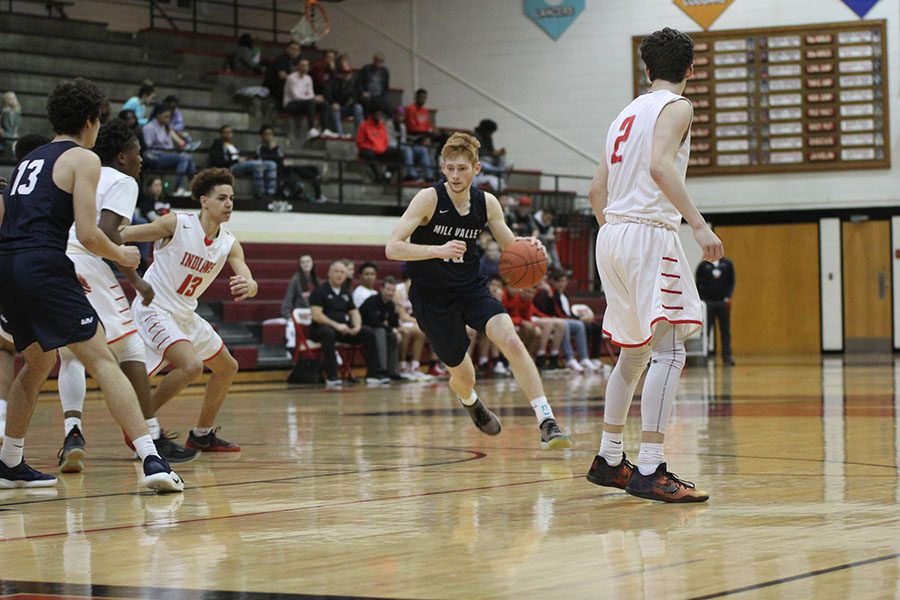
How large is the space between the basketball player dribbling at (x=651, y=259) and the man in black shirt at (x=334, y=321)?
10140 millimetres

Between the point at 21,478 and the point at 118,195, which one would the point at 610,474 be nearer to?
the point at 21,478

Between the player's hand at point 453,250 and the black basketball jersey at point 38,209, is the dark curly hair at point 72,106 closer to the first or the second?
the black basketball jersey at point 38,209

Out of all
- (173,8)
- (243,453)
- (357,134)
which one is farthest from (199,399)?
(173,8)

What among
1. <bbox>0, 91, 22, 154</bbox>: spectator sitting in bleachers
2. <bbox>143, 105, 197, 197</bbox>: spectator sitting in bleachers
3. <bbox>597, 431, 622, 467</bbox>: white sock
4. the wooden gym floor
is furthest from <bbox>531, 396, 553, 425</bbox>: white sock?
<bbox>0, 91, 22, 154</bbox>: spectator sitting in bleachers

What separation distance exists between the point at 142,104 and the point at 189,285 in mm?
10887

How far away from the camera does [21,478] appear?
18.3ft

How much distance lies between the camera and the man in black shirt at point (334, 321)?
15.1 m

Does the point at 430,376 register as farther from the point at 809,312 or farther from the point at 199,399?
the point at 809,312

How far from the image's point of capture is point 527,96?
23969 millimetres

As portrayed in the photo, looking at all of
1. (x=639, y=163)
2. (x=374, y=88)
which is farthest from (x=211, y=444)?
(x=374, y=88)

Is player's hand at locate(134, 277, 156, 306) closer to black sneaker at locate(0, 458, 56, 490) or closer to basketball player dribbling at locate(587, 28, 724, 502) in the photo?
black sneaker at locate(0, 458, 56, 490)

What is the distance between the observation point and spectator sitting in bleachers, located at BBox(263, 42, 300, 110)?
20.5 metres

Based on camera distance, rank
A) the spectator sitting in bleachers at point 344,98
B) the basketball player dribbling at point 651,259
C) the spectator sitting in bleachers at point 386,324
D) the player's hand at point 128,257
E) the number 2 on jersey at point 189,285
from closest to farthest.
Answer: the basketball player dribbling at point 651,259 → the player's hand at point 128,257 → the number 2 on jersey at point 189,285 → the spectator sitting in bleachers at point 386,324 → the spectator sitting in bleachers at point 344,98

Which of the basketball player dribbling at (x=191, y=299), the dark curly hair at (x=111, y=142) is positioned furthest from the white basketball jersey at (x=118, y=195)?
the basketball player dribbling at (x=191, y=299)
